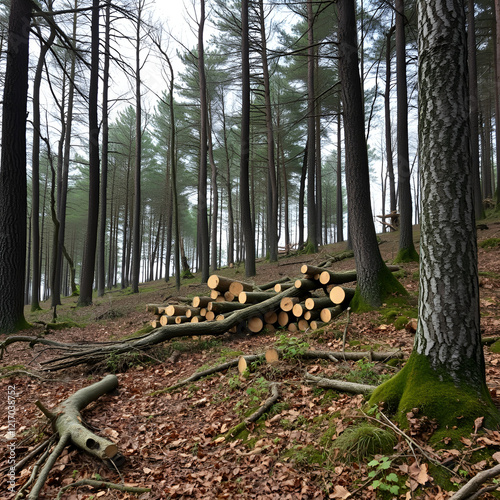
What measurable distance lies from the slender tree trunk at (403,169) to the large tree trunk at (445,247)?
8.26m

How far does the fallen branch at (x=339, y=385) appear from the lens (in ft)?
11.1

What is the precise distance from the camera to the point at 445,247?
2.72 metres

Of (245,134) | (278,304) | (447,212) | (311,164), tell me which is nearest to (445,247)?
(447,212)

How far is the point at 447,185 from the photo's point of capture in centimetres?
274

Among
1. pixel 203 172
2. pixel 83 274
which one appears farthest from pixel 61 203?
pixel 203 172

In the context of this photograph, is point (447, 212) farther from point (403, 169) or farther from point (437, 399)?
point (403, 169)

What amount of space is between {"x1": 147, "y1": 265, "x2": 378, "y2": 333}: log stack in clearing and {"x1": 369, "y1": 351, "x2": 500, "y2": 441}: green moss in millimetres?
3389

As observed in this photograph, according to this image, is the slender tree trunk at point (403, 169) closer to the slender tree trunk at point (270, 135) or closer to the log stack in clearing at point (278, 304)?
the log stack in clearing at point (278, 304)

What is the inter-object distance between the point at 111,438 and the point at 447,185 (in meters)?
3.95

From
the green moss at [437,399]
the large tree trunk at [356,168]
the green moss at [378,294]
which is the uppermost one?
the large tree trunk at [356,168]

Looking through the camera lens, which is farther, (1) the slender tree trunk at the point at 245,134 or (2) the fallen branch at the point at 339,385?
(1) the slender tree trunk at the point at 245,134

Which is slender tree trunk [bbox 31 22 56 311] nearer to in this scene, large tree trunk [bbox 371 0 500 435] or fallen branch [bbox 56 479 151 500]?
fallen branch [bbox 56 479 151 500]

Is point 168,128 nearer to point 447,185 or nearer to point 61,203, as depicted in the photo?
point 61,203

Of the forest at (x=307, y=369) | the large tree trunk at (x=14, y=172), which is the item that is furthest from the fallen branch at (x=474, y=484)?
the large tree trunk at (x=14, y=172)
